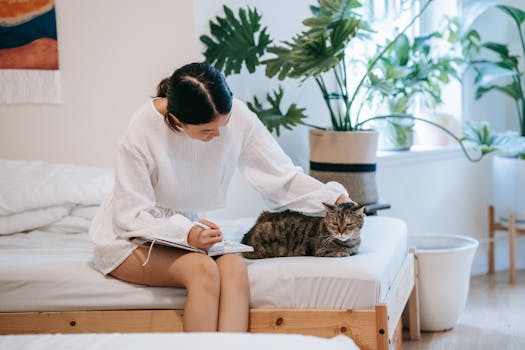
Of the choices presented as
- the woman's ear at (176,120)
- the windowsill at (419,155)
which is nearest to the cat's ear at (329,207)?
the woman's ear at (176,120)

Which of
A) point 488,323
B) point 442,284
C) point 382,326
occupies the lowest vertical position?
point 488,323

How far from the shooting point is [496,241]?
4719 mm

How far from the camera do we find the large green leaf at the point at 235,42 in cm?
348

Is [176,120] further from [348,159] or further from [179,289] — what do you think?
[348,159]

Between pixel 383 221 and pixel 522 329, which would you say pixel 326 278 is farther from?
pixel 522 329

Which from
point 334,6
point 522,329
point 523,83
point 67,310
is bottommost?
point 522,329

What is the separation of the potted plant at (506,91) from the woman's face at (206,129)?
2.11 meters

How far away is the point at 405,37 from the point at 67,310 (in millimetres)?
2414

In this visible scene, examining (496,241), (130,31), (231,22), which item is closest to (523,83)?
(496,241)

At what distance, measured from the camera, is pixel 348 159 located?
3566mm

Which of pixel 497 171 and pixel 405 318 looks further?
pixel 497 171

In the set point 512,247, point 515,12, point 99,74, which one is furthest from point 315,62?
point 512,247

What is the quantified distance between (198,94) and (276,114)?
1.26 m

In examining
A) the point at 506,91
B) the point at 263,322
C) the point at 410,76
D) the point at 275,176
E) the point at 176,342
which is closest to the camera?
the point at 176,342
